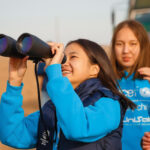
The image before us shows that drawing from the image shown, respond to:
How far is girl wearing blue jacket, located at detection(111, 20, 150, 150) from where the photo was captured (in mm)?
1722

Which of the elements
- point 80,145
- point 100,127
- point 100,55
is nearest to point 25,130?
point 80,145

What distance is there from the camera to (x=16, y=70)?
49.9 inches

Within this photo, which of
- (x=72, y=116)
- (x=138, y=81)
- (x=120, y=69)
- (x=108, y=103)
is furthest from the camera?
(x=120, y=69)

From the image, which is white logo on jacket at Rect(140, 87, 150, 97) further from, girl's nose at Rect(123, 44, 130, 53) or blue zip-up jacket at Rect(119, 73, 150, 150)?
girl's nose at Rect(123, 44, 130, 53)

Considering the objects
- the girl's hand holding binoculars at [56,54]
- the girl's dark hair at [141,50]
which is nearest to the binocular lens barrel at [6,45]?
the girl's hand holding binoculars at [56,54]

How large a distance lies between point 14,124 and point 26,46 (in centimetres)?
45

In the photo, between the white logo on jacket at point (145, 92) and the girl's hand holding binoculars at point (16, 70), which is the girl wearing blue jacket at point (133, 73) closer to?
the white logo on jacket at point (145, 92)

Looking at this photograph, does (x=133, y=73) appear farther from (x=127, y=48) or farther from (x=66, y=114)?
(x=66, y=114)

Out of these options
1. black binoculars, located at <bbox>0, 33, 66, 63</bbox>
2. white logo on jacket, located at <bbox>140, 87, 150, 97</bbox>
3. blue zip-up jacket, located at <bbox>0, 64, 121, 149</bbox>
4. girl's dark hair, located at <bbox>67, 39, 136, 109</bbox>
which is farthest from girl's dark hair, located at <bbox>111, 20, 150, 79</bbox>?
black binoculars, located at <bbox>0, 33, 66, 63</bbox>

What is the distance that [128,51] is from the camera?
1936mm

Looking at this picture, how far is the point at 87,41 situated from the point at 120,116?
1.59ft

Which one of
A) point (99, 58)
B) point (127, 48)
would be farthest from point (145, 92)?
point (99, 58)

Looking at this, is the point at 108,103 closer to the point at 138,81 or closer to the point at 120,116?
the point at 120,116

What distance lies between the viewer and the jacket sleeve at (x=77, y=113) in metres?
0.98
